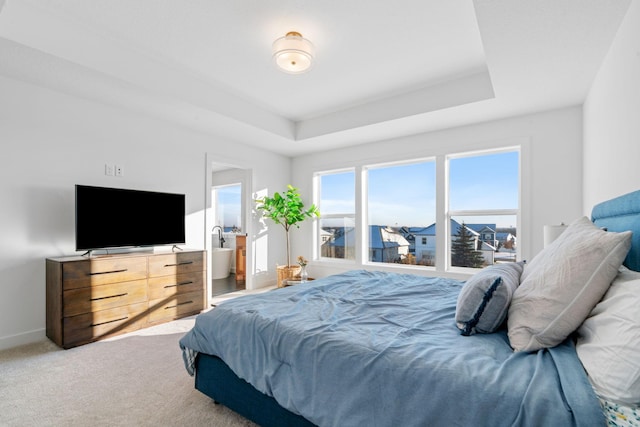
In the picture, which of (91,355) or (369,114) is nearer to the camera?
(91,355)

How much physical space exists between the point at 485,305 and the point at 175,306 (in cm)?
333

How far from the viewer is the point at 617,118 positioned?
210cm

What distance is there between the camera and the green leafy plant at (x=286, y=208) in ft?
17.0

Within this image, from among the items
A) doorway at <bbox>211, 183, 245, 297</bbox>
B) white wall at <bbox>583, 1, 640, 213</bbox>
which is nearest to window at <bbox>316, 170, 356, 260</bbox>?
doorway at <bbox>211, 183, 245, 297</bbox>

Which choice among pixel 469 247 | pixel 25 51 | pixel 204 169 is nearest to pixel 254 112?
pixel 204 169

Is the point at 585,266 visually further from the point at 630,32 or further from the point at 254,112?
the point at 254,112

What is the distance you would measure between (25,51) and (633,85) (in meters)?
4.15

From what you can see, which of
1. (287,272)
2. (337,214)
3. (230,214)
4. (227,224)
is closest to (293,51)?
(337,214)

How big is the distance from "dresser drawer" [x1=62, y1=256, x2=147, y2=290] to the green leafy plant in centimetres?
219

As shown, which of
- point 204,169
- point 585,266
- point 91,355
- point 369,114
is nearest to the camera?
point 585,266

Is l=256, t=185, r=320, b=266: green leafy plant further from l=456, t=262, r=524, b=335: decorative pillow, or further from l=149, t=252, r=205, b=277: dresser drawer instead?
l=456, t=262, r=524, b=335: decorative pillow

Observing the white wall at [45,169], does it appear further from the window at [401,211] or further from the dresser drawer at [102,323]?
the window at [401,211]

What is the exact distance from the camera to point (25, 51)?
2.42 m

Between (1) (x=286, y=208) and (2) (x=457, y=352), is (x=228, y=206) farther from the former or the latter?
(2) (x=457, y=352)
